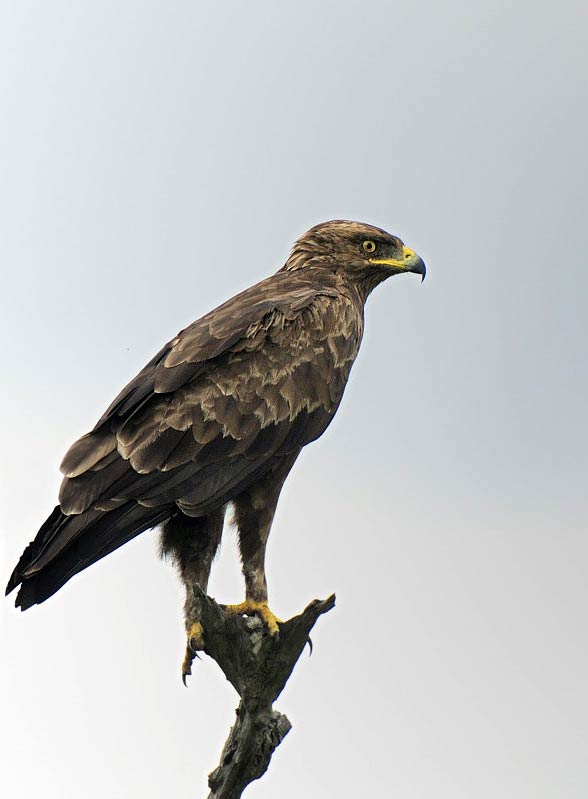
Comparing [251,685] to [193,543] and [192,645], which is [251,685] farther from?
[193,543]

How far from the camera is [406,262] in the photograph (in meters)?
12.2

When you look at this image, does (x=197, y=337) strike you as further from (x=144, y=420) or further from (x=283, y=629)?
(x=283, y=629)

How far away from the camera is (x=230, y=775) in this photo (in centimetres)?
1010

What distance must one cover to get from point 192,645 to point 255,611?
610mm

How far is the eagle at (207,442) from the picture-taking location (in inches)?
390

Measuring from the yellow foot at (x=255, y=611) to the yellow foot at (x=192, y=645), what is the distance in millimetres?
341

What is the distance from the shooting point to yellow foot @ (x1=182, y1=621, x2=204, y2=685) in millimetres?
10047

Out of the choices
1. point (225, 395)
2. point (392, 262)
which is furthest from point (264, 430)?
point (392, 262)

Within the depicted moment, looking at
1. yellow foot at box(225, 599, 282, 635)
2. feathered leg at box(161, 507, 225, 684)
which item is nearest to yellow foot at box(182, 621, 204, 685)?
yellow foot at box(225, 599, 282, 635)

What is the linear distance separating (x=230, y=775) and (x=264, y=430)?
249 centimetres

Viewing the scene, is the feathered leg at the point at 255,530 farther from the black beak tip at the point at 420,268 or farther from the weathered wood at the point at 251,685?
the black beak tip at the point at 420,268

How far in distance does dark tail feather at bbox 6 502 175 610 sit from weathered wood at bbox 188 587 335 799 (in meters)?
0.93

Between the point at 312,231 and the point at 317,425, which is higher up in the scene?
the point at 312,231

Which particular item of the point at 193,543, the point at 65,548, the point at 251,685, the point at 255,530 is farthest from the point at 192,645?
the point at 65,548
